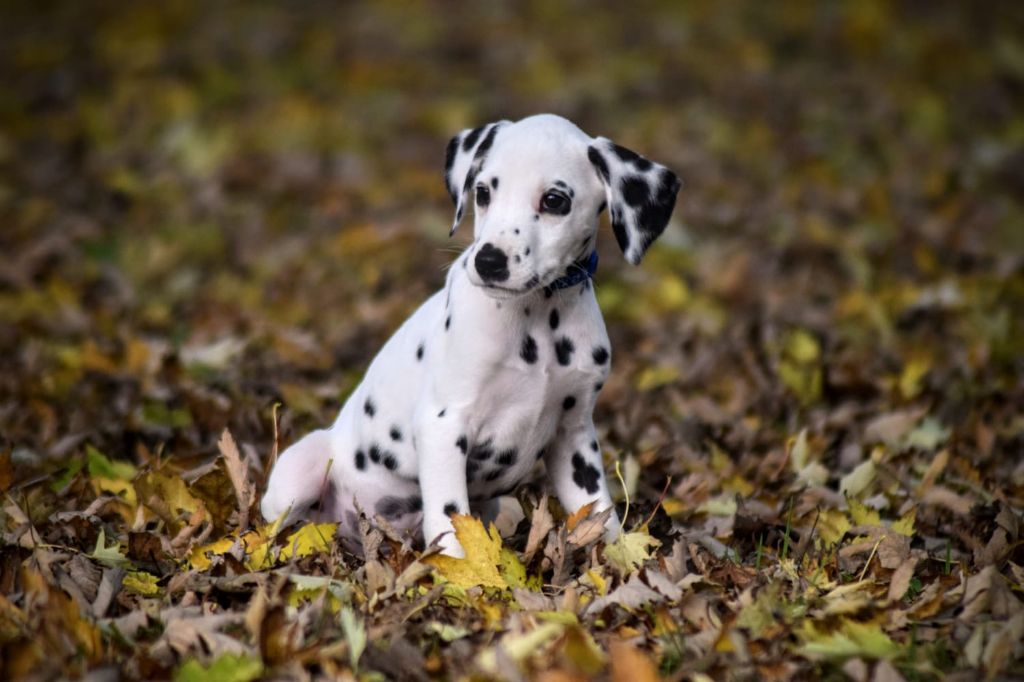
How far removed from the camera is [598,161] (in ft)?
13.2

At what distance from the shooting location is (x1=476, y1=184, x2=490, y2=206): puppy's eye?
4.04m

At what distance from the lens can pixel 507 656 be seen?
10.4 ft

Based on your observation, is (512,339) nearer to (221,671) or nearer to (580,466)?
(580,466)

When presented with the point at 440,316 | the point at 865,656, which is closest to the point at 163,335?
the point at 440,316

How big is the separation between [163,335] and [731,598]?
4916mm

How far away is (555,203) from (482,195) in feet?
0.87

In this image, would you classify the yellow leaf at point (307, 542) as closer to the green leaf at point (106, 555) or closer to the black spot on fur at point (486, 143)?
the green leaf at point (106, 555)

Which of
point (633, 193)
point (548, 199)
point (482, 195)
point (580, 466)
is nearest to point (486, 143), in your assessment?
point (482, 195)

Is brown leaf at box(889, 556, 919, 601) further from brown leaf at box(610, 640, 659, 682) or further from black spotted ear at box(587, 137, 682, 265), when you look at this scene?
black spotted ear at box(587, 137, 682, 265)

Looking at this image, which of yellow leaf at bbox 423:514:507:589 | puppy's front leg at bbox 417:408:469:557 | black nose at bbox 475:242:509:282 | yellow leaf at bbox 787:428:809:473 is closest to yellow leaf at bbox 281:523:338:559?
puppy's front leg at bbox 417:408:469:557

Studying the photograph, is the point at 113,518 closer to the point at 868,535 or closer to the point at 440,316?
the point at 440,316

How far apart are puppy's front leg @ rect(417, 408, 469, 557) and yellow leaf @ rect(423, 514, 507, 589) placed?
0.54ft

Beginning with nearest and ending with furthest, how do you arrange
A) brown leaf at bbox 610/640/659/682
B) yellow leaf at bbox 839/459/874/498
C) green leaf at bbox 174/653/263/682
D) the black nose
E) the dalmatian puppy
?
brown leaf at bbox 610/640/659/682, green leaf at bbox 174/653/263/682, the black nose, the dalmatian puppy, yellow leaf at bbox 839/459/874/498

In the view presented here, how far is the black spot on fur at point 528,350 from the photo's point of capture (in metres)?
4.06
